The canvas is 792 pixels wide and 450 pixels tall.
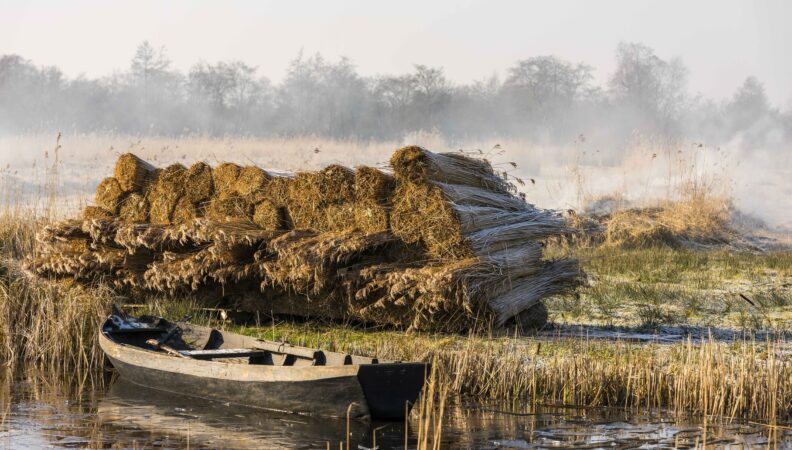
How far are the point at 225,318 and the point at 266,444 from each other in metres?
4.76

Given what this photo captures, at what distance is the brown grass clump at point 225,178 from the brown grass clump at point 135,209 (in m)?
1.28

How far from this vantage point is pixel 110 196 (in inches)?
620

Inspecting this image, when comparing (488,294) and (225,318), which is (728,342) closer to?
(488,294)

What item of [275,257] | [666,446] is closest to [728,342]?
[666,446]

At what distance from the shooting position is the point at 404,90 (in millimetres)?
68938

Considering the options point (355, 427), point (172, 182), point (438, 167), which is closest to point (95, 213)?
point (172, 182)

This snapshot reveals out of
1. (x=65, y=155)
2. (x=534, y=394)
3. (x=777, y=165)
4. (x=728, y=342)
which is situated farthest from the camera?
(x=777, y=165)

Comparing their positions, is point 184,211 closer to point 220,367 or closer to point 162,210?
point 162,210

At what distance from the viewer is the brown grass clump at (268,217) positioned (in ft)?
46.6

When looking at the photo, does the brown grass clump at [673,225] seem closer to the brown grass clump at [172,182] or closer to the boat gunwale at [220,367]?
the brown grass clump at [172,182]

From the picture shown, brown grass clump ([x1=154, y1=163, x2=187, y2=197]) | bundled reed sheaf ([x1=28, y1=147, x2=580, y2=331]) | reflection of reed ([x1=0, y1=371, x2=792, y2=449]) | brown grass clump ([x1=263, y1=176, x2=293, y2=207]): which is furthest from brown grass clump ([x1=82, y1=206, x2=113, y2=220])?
reflection of reed ([x1=0, y1=371, x2=792, y2=449])

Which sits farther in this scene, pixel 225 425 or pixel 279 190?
pixel 279 190

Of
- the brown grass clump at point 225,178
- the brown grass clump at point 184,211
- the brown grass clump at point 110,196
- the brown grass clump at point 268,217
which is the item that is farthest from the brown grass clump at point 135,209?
the brown grass clump at point 268,217

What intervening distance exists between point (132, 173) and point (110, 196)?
0.52 m
